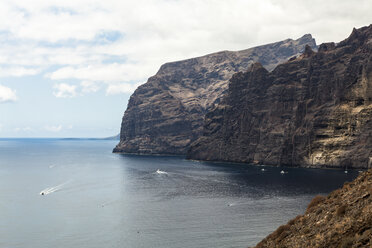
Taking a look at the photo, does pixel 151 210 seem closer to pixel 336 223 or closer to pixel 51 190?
pixel 51 190

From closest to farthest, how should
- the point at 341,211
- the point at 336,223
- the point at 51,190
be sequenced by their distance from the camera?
the point at 336,223 < the point at 341,211 < the point at 51,190

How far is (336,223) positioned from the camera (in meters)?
36.4

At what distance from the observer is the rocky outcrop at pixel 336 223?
3357 cm

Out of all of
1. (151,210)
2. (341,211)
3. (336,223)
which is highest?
(341,211)

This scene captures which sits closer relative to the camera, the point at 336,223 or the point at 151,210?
the point at 336,223

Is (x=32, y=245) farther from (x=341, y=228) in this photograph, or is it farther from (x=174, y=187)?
(x=174, y=187)

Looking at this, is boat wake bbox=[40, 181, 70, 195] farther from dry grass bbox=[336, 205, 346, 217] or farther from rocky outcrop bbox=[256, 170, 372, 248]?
dry grass bbox=[336, 205, 346, 217]

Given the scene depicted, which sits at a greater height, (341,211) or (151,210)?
(341,211)

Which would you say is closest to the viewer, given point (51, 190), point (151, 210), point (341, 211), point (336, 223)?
point (336, 223)

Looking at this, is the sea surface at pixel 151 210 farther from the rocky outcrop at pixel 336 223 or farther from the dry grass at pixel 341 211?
the dry grass at pixel 341 211

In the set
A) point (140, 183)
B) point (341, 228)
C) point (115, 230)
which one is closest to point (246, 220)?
→ point (115, 230)

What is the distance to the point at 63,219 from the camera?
108125mm

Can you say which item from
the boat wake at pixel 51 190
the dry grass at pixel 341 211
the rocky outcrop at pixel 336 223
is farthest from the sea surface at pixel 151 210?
the dry grass at pixel 341 211

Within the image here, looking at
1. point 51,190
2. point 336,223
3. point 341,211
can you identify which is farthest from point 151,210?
point 336,223
